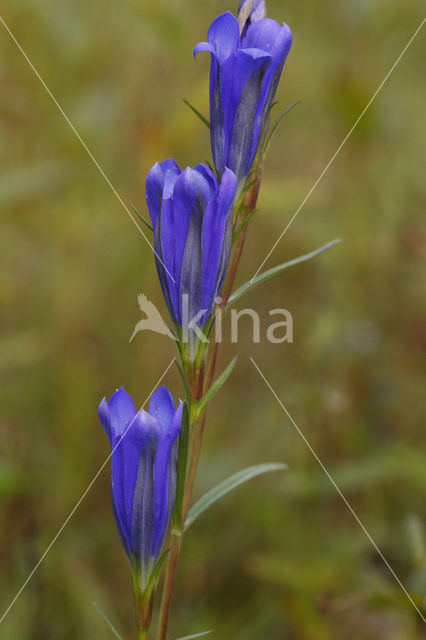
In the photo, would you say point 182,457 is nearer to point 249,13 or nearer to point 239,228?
point 239,228

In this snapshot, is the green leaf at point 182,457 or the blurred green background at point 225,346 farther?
the blurred green background at point 225,346

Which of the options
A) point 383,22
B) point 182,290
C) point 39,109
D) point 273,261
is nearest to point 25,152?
point 39,109

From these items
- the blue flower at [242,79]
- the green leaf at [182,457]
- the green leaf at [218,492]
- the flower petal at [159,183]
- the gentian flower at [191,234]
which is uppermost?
the blue flower at [242,79]

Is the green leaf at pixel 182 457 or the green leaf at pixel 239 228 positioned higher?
the green leaf at pixel 239 228

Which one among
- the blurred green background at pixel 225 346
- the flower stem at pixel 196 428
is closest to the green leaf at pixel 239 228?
the flower stem at pixel 196 428

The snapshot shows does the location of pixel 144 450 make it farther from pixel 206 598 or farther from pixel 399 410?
pixel 399 410

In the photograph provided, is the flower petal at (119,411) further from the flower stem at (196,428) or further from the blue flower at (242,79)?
the blue flower at (242,79)

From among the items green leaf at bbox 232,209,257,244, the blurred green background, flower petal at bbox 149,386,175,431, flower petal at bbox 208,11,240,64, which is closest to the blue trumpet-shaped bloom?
flower petal at bbox 149,386,175,431

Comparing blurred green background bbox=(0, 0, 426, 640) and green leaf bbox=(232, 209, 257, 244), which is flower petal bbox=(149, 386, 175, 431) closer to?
green leaf bbox=(232, 209, 257, 244)

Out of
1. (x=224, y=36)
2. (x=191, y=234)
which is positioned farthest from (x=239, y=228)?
(x=224, y=36)
